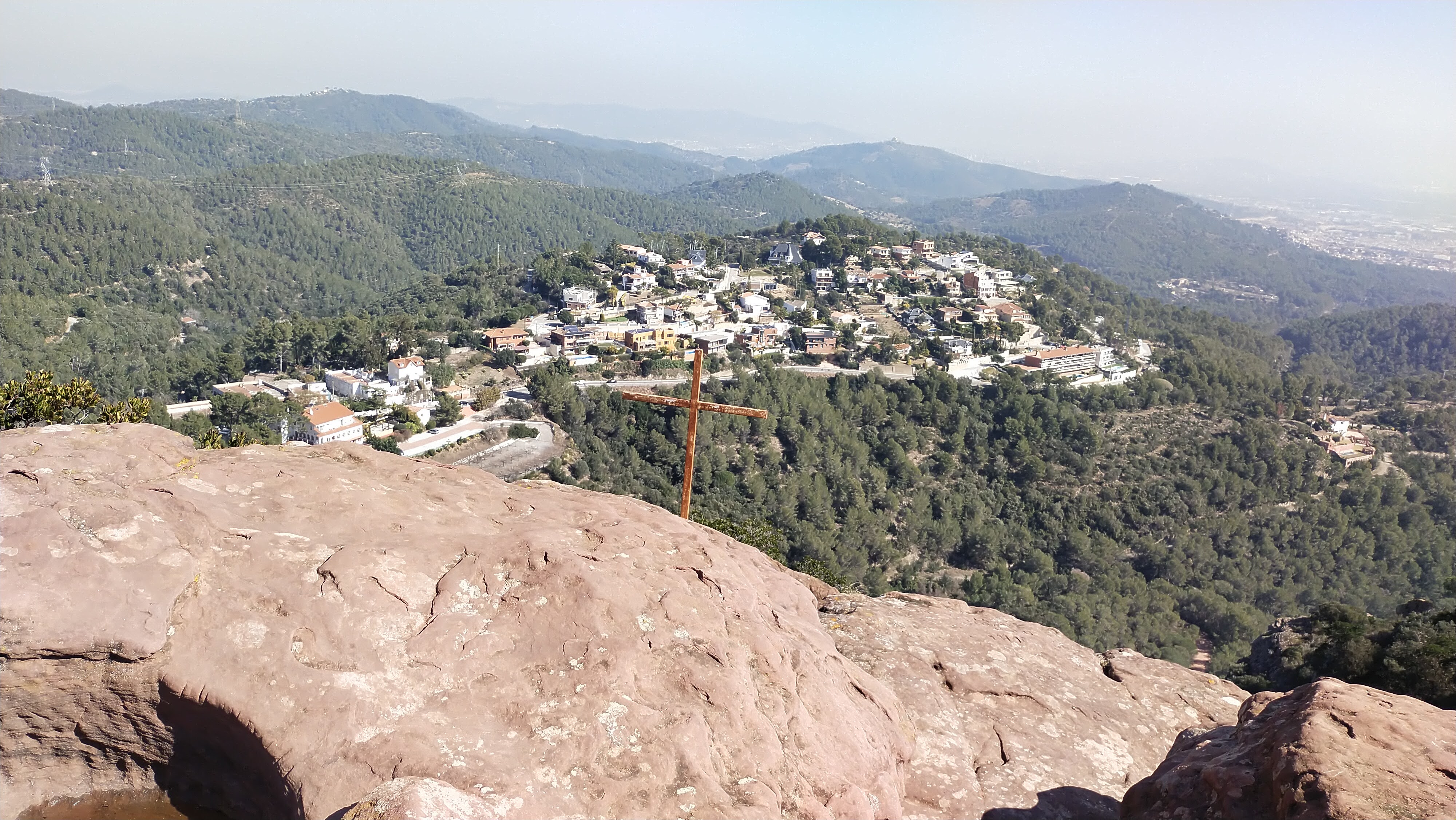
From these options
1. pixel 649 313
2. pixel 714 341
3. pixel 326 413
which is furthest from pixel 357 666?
pixel 649 313

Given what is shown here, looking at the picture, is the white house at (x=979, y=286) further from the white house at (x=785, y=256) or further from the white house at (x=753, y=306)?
the white house at (x=753, y=306)

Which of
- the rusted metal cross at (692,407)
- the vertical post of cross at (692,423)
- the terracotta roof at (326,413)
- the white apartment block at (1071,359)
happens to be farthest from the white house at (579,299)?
the vertical post of cross at (692,423)

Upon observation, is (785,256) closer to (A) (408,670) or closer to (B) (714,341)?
(B) (714,341)

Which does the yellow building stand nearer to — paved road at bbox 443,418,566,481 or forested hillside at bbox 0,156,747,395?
paved road at bbox 443,418,566,481

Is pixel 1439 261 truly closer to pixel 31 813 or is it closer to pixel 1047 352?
pixel 1047 352

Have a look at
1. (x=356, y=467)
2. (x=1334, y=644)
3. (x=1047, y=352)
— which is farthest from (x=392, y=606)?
(x=1047, y=352)

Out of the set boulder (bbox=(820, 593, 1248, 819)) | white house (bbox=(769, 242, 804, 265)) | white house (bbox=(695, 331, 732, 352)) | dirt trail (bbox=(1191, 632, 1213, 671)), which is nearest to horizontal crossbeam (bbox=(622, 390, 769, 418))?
boulder (bbox=(820, 593, 1248, 819))
